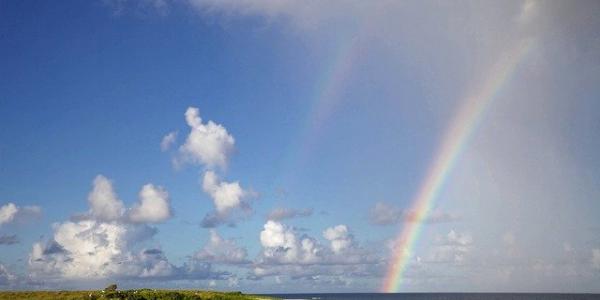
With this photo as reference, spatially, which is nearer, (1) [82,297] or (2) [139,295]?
(1) [82,297]

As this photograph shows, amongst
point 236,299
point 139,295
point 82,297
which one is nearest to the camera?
point 82,297

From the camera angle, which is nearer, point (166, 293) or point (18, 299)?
point (18, 299)

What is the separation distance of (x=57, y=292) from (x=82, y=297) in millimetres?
17192

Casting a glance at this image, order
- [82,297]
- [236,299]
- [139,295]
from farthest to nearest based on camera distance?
[236,299], [139,295], [82,297]

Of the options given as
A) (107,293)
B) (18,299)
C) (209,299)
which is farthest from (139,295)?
(18,299)

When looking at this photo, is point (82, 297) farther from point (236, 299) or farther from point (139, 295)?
point (236, 299)

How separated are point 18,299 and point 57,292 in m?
10.8

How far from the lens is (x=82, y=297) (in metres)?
118

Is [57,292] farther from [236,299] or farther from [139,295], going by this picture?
[236,299]

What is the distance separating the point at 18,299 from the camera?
121625 millimetres

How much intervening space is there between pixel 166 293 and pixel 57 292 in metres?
24.8

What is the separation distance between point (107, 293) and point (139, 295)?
6.94 metres

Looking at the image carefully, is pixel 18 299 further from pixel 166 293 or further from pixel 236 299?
pixel 236 299

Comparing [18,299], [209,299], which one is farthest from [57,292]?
[209,299]
